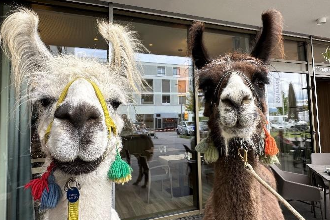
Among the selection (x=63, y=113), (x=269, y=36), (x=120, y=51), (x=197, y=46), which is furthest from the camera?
(x=197, y=46)

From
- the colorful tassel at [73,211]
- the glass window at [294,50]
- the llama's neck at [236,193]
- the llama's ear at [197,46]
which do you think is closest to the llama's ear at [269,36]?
the llama's ear at [197,46]

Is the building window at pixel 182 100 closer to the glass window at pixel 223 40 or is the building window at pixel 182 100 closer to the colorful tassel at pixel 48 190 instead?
the glass window at pixel 223 40

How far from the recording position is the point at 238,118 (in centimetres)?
125

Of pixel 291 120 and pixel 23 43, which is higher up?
pixel 23 43

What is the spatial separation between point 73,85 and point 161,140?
Result: 3.38m

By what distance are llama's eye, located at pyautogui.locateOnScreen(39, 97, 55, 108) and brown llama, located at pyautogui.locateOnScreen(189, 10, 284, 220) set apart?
924mm

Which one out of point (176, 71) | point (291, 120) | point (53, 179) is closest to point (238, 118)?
point (53, 179)

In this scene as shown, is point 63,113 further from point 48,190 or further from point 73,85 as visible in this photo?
point 48,190

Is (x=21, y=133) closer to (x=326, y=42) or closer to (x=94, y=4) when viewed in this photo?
(x=94, y=4)

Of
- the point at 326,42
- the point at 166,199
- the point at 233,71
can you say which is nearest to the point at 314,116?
the point at 326,42

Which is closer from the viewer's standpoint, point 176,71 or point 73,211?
point 73,211

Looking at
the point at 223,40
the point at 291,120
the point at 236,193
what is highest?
the point at 223,40

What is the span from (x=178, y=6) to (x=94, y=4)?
1402 millimetres

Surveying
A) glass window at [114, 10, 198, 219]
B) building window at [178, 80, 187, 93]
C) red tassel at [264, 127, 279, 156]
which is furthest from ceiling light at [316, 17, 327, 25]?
red tassel at [264, 127, 279, 156]
